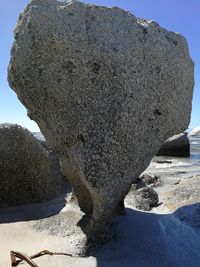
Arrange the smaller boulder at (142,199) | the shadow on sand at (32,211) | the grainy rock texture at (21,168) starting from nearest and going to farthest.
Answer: the shadow on sand at (32,211), the smaller boulder at (142,199), the grainy rock texture at (21,168)

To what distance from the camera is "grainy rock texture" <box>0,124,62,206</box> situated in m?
6.43

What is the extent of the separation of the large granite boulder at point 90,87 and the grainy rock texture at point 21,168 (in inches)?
83.7

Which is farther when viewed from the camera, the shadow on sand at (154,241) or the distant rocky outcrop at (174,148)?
the distant rocky outcrop at (174,148)

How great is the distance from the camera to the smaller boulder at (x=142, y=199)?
572 cm

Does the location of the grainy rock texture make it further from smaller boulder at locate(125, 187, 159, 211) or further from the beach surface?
smaller boulder at locate(125, 187, 159, 211)

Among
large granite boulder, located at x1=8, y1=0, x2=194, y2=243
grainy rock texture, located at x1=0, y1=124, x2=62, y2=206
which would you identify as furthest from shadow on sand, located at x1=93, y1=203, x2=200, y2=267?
grainy rock texture, located at x1=0, y1=124, x2=62, y2=206

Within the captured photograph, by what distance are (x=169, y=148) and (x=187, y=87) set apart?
11.8 m

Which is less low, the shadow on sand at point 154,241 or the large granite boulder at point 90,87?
the large granite boulder at point 90,87

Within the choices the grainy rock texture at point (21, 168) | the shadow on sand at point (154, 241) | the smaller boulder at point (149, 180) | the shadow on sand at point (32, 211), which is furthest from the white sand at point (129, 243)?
the smaller boulder at point (149, 180)

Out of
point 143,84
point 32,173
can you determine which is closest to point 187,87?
point 143,84

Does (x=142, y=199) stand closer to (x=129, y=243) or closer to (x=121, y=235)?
(x=121, y=235)

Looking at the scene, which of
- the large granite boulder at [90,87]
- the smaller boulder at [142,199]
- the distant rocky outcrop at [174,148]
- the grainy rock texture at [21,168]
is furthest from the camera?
the distant rocky outcrop at [174,148]

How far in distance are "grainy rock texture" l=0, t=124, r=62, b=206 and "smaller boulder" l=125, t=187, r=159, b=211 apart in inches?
61.5

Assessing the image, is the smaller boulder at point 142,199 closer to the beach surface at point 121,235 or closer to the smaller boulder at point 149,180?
the beach surface at point 121,235
